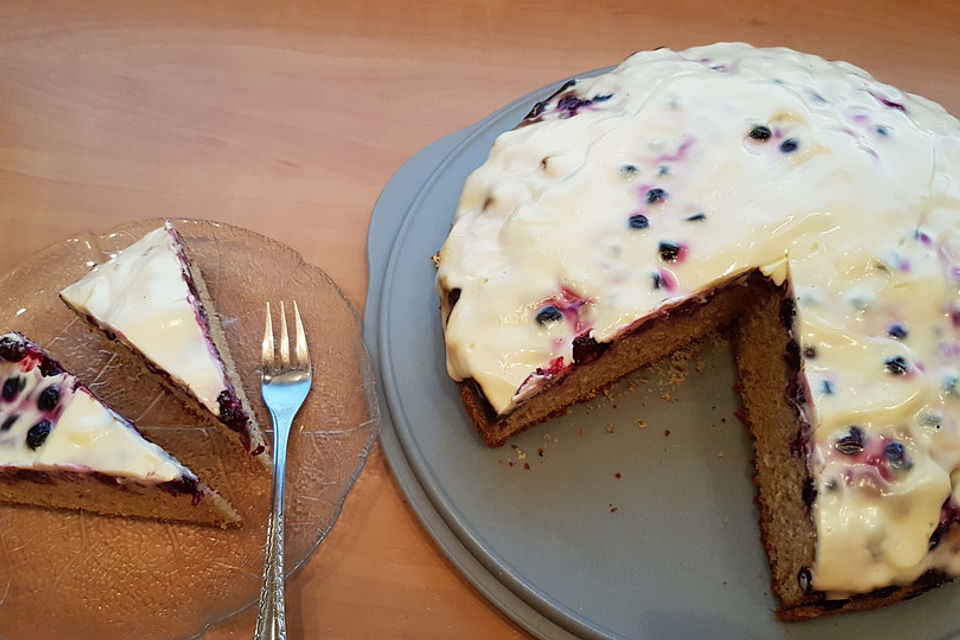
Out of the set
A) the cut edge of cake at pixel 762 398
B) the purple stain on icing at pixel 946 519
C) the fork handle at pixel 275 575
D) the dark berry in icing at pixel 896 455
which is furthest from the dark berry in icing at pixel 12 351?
the purple stain on icing at pixel 946 519

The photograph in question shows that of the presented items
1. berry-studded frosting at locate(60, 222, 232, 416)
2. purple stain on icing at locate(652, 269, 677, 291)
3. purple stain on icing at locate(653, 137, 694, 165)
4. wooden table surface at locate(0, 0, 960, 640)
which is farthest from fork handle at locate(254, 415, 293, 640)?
purple stain on icing at locate(653, 137, 694, 165)

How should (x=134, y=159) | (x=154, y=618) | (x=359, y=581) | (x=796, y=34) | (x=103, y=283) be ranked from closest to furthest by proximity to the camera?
(x=154, y=618) → (x=359, y=581) → (x=103, y=283) → (x=134, y=159) → (x=796, y=34)

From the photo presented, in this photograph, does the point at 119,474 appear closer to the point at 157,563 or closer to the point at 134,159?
the point at 157,563

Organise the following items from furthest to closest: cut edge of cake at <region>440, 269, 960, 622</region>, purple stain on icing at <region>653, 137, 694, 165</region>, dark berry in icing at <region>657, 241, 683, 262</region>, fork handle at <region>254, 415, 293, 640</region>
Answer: purple stain on icing at <region>653, 137, 694, 165</region> → dark berry in icing at <region>657, 241, 683, 262</region> → cut edge of cake at <region>440, 269, 960, 622</region> → fork handle at <region>254, 415, 293, 640</region>

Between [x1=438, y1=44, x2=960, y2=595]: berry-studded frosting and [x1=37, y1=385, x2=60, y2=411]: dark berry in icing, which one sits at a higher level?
[x1=438, y1=44, x2=960, y2=595]: berry-studded frosting

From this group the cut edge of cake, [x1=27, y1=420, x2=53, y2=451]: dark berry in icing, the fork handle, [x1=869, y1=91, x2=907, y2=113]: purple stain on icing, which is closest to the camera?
the fork handle

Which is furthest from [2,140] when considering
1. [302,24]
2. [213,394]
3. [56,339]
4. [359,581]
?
[359,581]

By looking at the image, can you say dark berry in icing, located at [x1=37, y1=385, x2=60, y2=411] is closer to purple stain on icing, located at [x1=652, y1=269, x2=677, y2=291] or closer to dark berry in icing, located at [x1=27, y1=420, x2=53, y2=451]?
dark berry in icing, located at [x1=27, y1=420, x2=53, y2=451]

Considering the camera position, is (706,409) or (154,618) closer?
(154,618)
